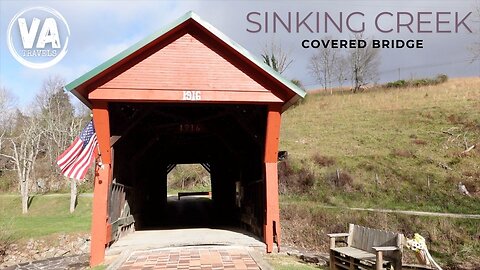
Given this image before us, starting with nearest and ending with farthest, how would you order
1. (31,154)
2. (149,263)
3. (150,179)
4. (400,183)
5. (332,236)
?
(149,263) < (332,236) < (150,179) < (400,183) < (31,154)

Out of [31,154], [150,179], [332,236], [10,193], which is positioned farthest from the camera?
[10,193]

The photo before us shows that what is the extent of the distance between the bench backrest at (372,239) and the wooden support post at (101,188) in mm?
4853

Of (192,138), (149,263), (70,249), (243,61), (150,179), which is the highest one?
(243,61)

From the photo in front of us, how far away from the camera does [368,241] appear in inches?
309

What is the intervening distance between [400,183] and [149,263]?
15.8 meters

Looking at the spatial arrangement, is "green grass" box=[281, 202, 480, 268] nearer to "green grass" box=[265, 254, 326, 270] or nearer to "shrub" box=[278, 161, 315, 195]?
"shrub" box=[278, 161, 315, 195]

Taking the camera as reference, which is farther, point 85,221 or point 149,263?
point 85,221

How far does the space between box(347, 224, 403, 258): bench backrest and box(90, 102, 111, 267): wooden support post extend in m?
4.85

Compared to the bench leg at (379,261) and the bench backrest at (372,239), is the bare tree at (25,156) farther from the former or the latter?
the bench leg at (379,261)

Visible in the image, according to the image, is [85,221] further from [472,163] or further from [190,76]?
[472,163]

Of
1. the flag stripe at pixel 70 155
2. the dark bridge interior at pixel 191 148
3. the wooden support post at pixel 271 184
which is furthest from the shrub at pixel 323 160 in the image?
the flag stripe at pixel 70 155

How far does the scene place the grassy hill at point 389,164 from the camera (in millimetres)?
15898

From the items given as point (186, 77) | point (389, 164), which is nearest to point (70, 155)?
point (186, 77)

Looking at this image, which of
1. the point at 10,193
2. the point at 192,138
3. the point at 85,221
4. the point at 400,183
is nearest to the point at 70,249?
the point at 85,221
